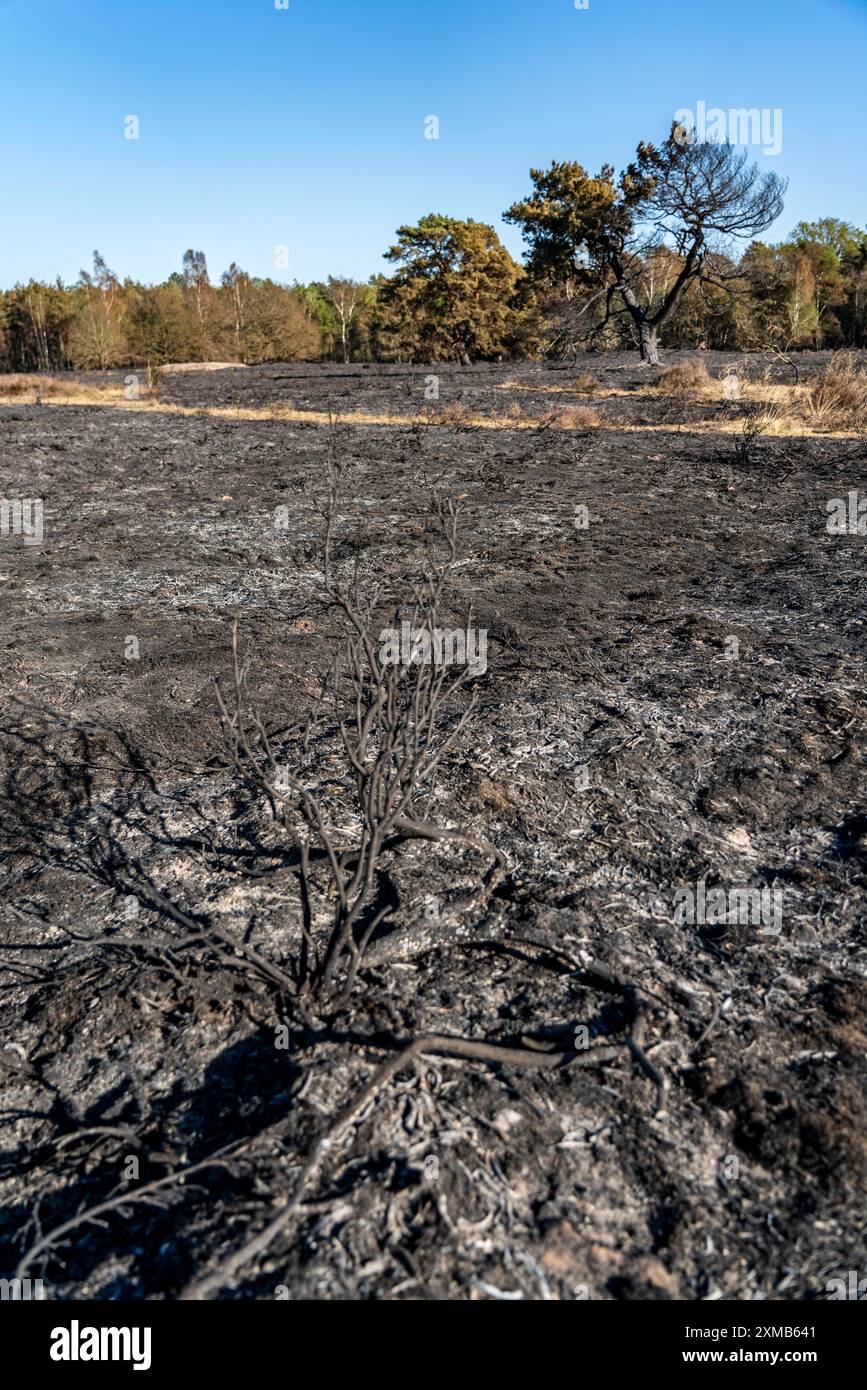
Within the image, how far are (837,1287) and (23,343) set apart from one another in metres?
51.5

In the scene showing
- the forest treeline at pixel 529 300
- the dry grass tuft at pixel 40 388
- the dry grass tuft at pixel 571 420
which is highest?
the forest treeline at pixel 529 300

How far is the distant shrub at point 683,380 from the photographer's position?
1606cm

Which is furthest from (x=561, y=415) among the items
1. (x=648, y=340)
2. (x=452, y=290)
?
(x=452, y=290)

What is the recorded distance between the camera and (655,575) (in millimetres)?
6367

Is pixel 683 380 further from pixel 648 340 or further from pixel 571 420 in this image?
pixel 648 340

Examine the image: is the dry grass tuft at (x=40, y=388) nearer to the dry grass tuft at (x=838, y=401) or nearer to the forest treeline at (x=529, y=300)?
the forest treeline at (x=529, y=300)

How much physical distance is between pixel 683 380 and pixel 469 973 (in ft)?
53.6

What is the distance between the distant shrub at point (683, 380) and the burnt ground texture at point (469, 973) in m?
11.2

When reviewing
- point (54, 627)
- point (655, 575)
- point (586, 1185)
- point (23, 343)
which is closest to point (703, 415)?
point (655, 575)

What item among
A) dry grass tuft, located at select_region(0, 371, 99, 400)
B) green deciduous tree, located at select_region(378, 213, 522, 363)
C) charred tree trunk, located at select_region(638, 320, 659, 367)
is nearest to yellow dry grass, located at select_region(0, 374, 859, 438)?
dry grass tuft, located at select_region(0, 371, 99, 400)

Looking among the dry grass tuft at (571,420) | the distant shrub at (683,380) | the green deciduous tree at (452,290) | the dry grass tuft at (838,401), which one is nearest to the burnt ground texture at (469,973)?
the dry grass tuft at (838,401)

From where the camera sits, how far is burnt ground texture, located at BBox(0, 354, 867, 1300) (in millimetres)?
1582

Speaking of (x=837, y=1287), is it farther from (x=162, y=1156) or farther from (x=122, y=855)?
(x=122, y=855)
